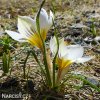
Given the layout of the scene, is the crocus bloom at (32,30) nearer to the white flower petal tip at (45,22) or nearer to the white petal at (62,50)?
the white flower petal tip at (45,22)

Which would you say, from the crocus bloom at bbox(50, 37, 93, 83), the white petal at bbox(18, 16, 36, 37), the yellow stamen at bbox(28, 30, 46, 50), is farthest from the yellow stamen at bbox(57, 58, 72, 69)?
the white petal at bbox(18, 16, 36, 37)

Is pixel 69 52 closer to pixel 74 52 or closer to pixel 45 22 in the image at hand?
pixel 74 52

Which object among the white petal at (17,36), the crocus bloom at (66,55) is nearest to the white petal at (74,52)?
the crocus bloom at (66,55)

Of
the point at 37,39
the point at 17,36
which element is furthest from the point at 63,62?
the point at 17,36

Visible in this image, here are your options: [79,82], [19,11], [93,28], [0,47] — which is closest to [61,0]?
[19,11]

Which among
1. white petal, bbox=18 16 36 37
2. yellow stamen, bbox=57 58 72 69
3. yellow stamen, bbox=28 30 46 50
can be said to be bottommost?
yellow stamen, bbox=57 58 72 69

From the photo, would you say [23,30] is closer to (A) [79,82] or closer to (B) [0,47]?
(A) [79,82]

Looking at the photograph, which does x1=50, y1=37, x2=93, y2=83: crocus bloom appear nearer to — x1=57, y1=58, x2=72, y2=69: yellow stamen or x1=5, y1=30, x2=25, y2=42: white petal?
x1=57, y1=58, x2=72, y2=69: yellow stamen
